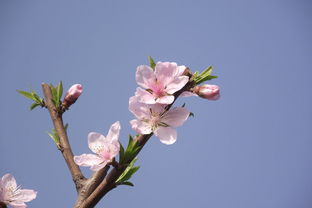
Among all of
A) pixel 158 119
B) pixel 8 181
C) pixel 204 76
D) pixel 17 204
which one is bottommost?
pixel 17 204

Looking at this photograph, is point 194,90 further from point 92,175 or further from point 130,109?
point 92,175

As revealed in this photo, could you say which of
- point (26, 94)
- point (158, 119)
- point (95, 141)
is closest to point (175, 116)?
point (158, 119)

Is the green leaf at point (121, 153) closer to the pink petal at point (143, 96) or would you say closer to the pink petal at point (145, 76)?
the pink petal at point (143, 96)

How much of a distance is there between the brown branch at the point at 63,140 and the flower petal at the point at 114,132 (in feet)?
0.95

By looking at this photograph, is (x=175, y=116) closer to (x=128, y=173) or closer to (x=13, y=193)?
(x=128, y=173)

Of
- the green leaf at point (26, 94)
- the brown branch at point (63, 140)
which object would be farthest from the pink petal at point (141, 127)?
the green leaf at point (26, 94)

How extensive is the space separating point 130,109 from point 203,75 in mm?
445

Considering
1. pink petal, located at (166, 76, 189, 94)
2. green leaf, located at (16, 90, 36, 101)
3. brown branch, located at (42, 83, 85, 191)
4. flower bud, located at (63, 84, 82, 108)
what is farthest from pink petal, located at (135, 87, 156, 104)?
green leaf, located at (16, 90, 36, 101)

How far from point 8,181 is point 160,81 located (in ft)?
3.27

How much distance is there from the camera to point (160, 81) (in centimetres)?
146

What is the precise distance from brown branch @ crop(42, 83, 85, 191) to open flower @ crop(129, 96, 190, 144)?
0.45m

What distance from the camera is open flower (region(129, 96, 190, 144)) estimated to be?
134cm

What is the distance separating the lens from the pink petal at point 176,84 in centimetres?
138

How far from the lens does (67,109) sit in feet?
6.17
